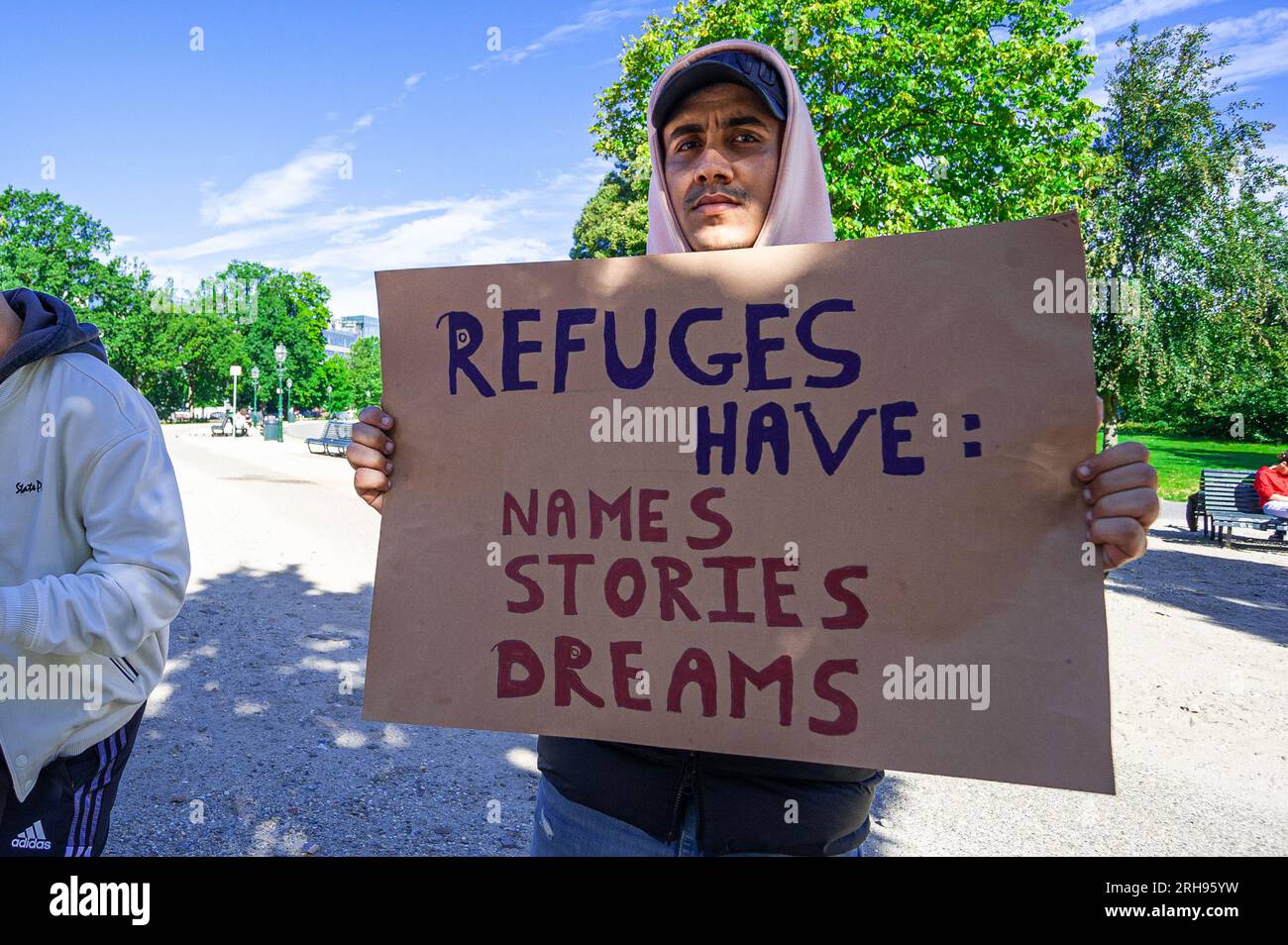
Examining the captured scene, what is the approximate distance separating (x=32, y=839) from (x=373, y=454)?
1.10 meters

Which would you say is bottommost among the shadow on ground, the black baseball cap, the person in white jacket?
the shadow on ground

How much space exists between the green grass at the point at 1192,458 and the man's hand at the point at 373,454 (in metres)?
21.4

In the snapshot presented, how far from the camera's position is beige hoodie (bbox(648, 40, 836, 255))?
5.57 feet

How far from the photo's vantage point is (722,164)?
5.51 feet

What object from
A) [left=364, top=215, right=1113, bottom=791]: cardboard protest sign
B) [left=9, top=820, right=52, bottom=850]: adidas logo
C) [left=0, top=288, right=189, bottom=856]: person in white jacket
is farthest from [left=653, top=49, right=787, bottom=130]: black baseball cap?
[left=9, top=820, right=52, bottom=850]: adidas logo

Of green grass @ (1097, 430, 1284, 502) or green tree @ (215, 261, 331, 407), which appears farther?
green tree @ (215, 261, 331, 407)

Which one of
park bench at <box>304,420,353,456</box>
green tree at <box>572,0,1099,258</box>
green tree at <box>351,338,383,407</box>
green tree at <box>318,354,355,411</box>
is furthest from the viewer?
green tree at <box>351,338,383,407</box>

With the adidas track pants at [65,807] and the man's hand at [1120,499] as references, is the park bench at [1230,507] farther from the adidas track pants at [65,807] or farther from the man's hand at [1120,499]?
the adidas track pants at [65,807]

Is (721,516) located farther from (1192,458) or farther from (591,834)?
(1192,458)

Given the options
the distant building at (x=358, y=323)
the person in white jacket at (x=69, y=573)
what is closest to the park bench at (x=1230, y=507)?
the person in white jacket at (x=69, y=573)

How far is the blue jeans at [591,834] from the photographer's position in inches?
56.2

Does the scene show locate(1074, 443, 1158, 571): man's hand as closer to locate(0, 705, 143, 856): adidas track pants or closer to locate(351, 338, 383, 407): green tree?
locate(0, 705, 143, 856): adidas track pants

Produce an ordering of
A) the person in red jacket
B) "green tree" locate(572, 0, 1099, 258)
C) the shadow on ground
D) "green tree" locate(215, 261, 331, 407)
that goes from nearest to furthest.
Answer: the shadow on ground < the person in red jacket < "green tree" locate(572, 0, 1099, 258) < "green tree" locate(215, 261, 331, 407)

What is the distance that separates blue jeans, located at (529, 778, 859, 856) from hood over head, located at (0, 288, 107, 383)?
1.44m
